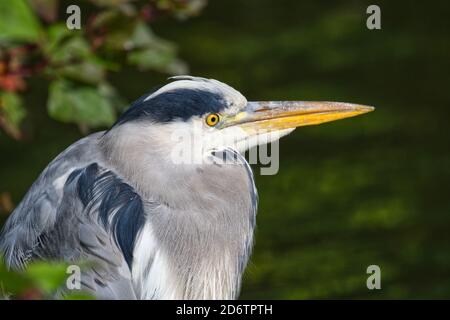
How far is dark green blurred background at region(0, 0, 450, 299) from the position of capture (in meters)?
6.11

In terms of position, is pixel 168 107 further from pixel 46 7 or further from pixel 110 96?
pixel 46 7

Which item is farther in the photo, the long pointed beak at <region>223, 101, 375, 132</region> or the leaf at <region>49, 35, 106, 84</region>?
the long pointed beak at <region>223, 101, 375, 132</region>

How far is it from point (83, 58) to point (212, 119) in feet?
1.74

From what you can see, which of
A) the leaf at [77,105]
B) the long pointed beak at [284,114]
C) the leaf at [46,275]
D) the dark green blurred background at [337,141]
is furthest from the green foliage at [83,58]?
the dark green blurred background at [337,141]

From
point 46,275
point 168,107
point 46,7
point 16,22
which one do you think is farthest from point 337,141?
point 46,275

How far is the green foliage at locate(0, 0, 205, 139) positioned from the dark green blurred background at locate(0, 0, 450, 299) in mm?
2168

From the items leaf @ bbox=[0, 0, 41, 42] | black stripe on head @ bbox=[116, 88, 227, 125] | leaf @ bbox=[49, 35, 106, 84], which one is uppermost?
leaf @ bbox=[49, 35, 106, 84]

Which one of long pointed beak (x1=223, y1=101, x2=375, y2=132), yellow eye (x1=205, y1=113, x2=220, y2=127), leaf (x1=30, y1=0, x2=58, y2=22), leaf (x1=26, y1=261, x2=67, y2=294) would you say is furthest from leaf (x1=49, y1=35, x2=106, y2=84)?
leaf (x1=26, y1=261, x2=67, y2=294)

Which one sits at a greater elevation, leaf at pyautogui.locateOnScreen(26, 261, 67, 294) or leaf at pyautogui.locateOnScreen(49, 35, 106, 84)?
leaf at pyautogui.locateOnScreen(49, 35, 106, 84)

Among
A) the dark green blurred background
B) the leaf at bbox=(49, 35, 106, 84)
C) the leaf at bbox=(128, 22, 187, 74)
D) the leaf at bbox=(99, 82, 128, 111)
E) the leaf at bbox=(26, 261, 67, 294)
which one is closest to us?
the leaf at bbox=(26, 261, 67, 294)

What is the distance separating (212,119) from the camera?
3.63 m

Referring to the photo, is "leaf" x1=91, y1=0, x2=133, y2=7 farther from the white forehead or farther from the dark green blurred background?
the dark green blurred background


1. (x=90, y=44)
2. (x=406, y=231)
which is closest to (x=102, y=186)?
(x=90, y=44)

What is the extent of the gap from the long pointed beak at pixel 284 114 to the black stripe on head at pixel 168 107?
0.18 m
